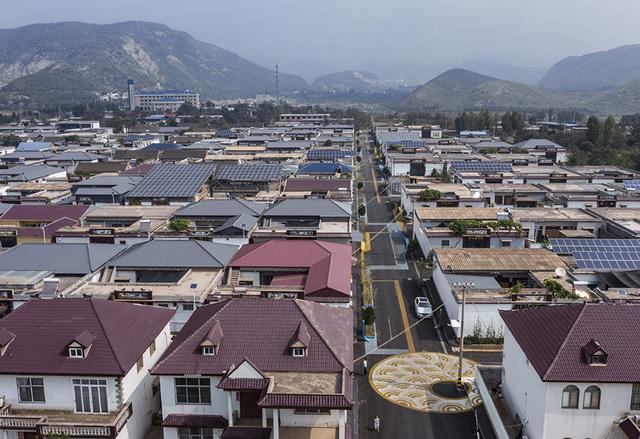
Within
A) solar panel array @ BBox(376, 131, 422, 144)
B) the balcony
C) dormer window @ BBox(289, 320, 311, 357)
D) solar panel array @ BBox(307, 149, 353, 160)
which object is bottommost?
the balcony

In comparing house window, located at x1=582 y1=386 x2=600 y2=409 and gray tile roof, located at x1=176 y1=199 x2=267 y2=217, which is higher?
gray tile roof, located at x1=176 y1=199 x2=267 y2=217

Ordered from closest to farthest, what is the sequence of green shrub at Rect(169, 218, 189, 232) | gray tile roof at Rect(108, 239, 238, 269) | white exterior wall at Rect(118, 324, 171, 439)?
white exterior wall at Rect(118, 324, 171, 439) < gray tile roof at Rect(108, 239, 238, 269) < green shrub at Rect(169, 218, 189, 232)

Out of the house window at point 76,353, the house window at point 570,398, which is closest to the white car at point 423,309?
the house window at point 570,398

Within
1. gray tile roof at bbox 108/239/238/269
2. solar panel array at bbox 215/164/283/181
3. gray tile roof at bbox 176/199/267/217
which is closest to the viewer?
gray tile roof at bbox 108/239/238/269

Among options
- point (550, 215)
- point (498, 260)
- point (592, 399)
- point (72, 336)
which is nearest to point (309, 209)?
point (498, 260)

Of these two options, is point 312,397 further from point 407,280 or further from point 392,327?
point 407,280

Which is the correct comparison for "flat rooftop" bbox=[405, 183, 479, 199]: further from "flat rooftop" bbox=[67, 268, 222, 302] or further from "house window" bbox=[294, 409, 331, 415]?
"house window" bbox=[294, 409, 331, 415]

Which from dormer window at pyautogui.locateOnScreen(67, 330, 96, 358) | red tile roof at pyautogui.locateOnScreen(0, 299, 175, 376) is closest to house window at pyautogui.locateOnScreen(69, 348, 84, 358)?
dormer window at pyautogui.locateOnScreen(67, 330, 96, 358)

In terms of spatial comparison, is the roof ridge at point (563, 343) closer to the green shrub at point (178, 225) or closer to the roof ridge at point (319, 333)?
the roof ridge at point (319, 333)

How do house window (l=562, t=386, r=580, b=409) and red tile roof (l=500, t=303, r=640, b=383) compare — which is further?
house window (l=562, t=386, r=580, b=409)
